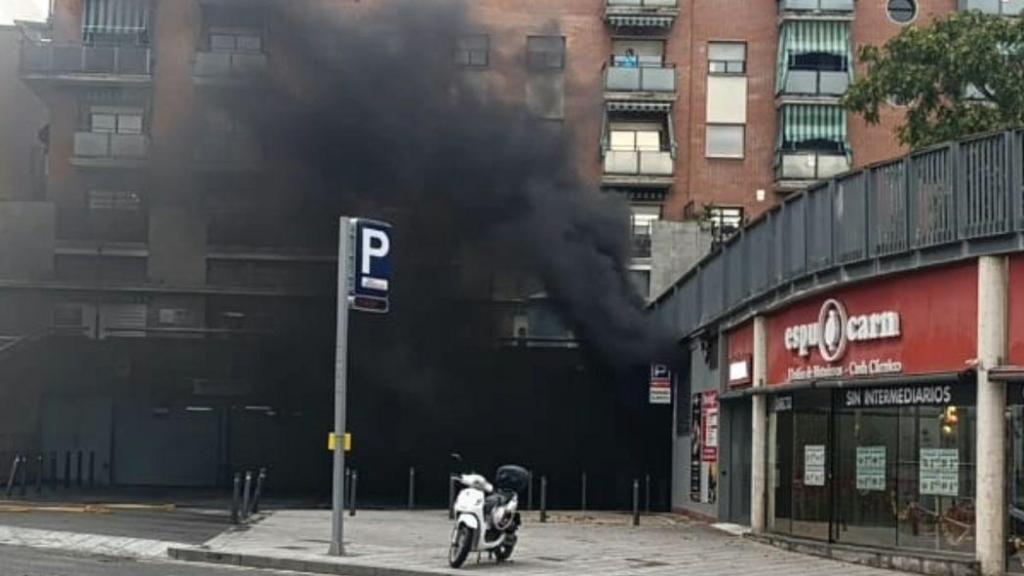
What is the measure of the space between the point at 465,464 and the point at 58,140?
64.7 feet

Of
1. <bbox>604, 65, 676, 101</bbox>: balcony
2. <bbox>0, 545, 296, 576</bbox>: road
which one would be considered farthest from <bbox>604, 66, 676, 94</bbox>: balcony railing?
<bbox>0, 545, 296, 576</bbox>: road

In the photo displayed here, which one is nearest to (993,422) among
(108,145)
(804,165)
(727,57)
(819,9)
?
(804,165)

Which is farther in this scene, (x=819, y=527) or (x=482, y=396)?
(x=482, y=396)

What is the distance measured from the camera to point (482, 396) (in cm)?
Result: 3522

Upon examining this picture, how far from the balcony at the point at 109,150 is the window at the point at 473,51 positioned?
8.70 meters

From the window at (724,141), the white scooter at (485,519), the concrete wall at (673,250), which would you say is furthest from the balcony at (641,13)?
the white scooter at (485,519)

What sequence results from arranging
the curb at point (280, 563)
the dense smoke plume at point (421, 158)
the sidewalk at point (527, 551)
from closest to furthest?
the curb at point (280, 563) < the sidewalk at point (527, 551) < the dense smoke plume at point (421, 158)

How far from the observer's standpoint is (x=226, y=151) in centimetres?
3638

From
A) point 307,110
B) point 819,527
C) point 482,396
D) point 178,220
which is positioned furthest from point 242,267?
point 819,527

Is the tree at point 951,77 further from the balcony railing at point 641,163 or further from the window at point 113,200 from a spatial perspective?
the window at point 113,200

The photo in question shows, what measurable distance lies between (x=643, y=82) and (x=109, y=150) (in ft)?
54.7

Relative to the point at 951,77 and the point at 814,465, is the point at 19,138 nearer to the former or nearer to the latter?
the point at 951,77

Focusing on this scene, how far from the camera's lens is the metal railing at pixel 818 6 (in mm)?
45969

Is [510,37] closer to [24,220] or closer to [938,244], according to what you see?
[24,220]
